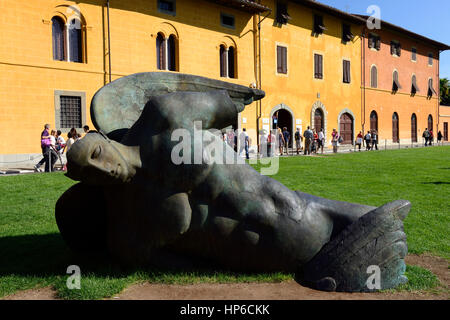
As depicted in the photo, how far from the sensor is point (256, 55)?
24.3m

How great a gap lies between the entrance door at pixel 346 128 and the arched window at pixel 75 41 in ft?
63.2

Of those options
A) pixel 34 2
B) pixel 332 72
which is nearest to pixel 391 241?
pixel 34 2

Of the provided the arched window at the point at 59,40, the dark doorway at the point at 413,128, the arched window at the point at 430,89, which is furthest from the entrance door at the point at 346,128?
the arched window at the point at 59,40

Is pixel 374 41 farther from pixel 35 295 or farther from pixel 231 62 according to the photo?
pixel 35 295

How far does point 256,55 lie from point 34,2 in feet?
40.1

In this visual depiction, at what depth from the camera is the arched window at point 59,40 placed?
17219mm

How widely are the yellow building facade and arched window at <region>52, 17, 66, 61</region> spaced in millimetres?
54

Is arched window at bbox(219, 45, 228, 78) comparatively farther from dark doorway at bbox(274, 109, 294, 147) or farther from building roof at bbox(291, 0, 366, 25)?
building roof at bbox(291, 0, 366, 25)

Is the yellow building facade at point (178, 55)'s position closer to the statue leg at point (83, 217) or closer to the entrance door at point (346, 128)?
the entrance door at point (346, 128)

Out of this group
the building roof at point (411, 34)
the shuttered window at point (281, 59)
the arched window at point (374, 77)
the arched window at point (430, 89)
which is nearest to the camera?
the shuttered window at point (281, 59)

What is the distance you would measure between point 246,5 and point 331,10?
318 inches

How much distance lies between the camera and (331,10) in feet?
91.9

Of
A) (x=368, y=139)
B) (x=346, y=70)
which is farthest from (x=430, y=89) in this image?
(x=368, y=139)
